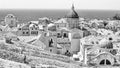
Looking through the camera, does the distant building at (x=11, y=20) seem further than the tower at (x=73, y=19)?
Yes

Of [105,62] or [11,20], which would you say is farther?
[11,20]

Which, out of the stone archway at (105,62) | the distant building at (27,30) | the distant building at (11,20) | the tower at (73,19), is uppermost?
the distant building at (11,20)

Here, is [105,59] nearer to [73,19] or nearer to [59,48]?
[59,48]

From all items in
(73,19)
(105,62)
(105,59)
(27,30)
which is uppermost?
(73,19)

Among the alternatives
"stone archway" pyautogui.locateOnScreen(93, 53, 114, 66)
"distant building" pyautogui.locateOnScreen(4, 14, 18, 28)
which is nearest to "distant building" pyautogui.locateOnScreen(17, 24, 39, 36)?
"distant building" pyautogui.locateOnScreen(4, 14, 18, 28)

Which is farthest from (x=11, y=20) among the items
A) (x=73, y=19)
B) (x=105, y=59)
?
(x=105, y=59)

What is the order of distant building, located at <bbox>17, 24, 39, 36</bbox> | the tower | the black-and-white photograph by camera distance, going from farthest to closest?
the tower → distant building, located at <bbox>17, 24, 39, 36</bbox> → the black-and-white photograph

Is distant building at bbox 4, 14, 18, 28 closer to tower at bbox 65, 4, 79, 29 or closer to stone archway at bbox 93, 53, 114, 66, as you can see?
tower at bbox 65, 4, 79, 29

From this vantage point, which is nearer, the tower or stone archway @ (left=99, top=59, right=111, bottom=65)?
stone archway @ (left=99, top=59, right=111, bottom=65)

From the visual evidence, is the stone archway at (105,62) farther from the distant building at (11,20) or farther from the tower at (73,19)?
the distant building at (11,20)

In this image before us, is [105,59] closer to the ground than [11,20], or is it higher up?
closer to the ground

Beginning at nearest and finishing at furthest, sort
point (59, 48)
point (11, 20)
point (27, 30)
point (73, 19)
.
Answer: point (59, 48)
point (27, 30)
point (73, 19)
point (11, 20)

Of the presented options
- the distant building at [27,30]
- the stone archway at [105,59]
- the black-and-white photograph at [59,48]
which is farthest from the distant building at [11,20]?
the stone archway at [105,59]

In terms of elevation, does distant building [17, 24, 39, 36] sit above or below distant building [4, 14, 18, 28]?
below
